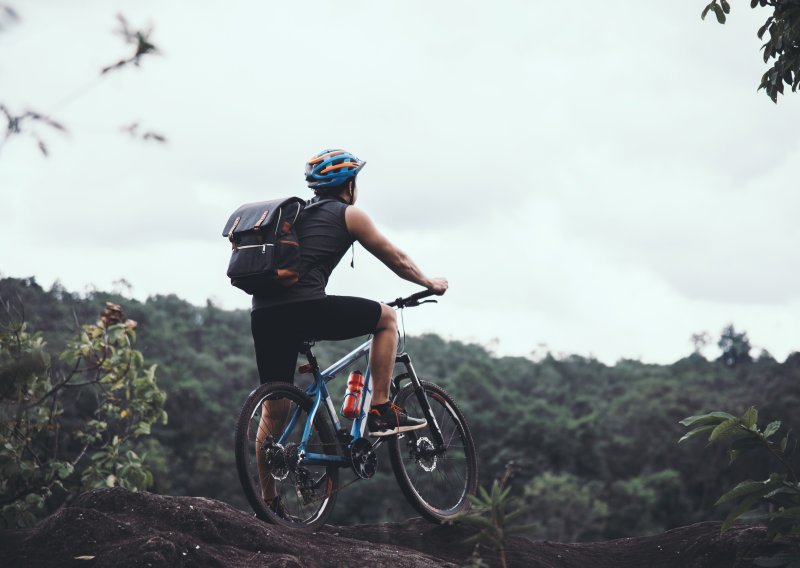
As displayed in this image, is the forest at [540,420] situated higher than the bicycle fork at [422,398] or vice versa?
the forest at [540,420]

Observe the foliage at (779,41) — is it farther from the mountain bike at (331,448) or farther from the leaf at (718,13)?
the mountain bike at (331,448)

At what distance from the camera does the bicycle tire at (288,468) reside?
5.45m

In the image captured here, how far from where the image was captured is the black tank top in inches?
224

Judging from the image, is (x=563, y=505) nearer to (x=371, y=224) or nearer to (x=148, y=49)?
(x=371, y=224)

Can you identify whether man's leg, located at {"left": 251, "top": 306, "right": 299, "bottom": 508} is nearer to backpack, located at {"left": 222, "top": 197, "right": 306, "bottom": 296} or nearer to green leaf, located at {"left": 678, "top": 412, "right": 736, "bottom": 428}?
backpack, located at {"left": 222, "top": 197, "right": 306, "bottom": 296}

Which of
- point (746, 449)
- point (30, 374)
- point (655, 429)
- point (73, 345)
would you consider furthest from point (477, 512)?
point (655, 429)

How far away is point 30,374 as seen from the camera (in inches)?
115

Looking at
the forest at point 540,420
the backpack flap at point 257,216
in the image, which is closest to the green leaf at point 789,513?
the backpack flap at point 257,216

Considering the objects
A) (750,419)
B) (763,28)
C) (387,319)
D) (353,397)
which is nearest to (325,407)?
(353,397)

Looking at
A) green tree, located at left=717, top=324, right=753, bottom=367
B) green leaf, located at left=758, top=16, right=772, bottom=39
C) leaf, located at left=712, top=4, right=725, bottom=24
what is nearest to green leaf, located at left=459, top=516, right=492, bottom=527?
leaf, located at left=712, top=4, right=725, bottom=24

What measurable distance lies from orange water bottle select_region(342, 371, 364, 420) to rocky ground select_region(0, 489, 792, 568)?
68cm

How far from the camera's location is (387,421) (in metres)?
6.19

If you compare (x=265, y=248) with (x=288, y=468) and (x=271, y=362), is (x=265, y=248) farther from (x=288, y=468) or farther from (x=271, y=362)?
(x=288, y=468)

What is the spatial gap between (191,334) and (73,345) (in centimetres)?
3215
